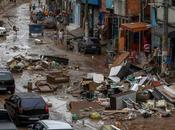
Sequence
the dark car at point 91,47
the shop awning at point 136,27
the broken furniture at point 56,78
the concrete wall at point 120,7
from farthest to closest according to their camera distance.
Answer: the dark car at point 91,47
the concrete wall at point 120,7
the shop awning at point 136,27
the broken furniture at point 56,78

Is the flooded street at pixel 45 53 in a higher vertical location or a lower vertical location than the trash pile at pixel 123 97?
lower

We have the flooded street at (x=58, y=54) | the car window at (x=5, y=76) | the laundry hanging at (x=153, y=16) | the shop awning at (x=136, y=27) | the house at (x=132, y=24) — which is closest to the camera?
the flooded street at (x=58, y=54)

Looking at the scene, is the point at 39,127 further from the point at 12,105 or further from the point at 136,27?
the point at 136,27

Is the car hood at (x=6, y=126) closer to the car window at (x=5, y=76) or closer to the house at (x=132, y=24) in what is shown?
the car window at (x=5, y=76)

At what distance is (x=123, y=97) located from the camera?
1281 inches

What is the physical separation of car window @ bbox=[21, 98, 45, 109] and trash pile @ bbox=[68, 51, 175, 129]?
A: 7.71ft

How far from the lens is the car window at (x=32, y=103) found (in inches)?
1115

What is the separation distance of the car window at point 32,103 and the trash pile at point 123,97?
235cm

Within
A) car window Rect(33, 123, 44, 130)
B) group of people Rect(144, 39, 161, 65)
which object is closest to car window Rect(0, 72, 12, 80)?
group of people Rect(144, 39, 161, 65)

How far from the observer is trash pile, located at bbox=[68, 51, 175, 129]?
1225 inches

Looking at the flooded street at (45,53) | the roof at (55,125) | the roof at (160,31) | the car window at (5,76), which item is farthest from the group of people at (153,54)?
the roof at (55,125)

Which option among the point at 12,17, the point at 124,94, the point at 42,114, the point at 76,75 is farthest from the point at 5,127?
the point at 12,17

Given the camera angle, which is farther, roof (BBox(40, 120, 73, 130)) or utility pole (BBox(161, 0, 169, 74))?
utility pole (BBox(161, 0, 169, 74))

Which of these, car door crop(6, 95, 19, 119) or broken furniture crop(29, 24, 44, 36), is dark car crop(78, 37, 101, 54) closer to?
broken furniture crop(29, 24, 44, 36)
